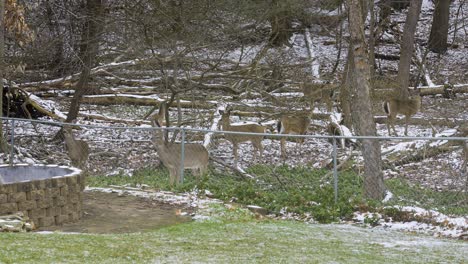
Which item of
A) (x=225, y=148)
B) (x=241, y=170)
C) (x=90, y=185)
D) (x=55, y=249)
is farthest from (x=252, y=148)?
(x=55, y=249)

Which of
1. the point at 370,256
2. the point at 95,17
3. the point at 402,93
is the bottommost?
the point at 370,256

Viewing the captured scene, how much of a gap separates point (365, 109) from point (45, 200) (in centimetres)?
553

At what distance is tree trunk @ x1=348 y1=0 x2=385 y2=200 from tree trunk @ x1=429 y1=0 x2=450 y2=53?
20018 millimetres

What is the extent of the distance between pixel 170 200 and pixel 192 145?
239 centimetres

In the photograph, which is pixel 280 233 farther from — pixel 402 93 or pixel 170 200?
pixel 402 93

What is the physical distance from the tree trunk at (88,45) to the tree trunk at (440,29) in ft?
56.3

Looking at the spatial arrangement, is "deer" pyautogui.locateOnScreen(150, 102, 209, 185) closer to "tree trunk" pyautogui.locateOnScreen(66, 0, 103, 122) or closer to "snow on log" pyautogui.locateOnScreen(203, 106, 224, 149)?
"snow on log" pyautogui.locateOnScreen(203, 106, 224, 149)

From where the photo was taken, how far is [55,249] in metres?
7.42

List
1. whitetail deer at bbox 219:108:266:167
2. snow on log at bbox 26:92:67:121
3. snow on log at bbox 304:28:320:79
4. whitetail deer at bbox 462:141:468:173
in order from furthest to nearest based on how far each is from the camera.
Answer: snow on log at bbox 304:28:320:79
snow on log at bbox 26:92:67:121
whitetail deer at bbox 219:108:266:167
whitetail deer at bbox 462:141:468:173

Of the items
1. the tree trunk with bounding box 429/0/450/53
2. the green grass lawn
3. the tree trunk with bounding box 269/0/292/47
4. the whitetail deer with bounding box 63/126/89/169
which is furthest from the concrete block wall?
the tree trunk with bounding box 429/0/450/53

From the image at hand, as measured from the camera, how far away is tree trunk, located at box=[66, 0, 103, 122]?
1784 cm

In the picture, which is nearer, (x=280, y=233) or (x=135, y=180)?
(x=280, y=233)

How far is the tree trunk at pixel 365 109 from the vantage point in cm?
1213

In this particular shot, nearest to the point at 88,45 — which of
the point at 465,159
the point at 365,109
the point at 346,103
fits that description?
the point at 346,103
